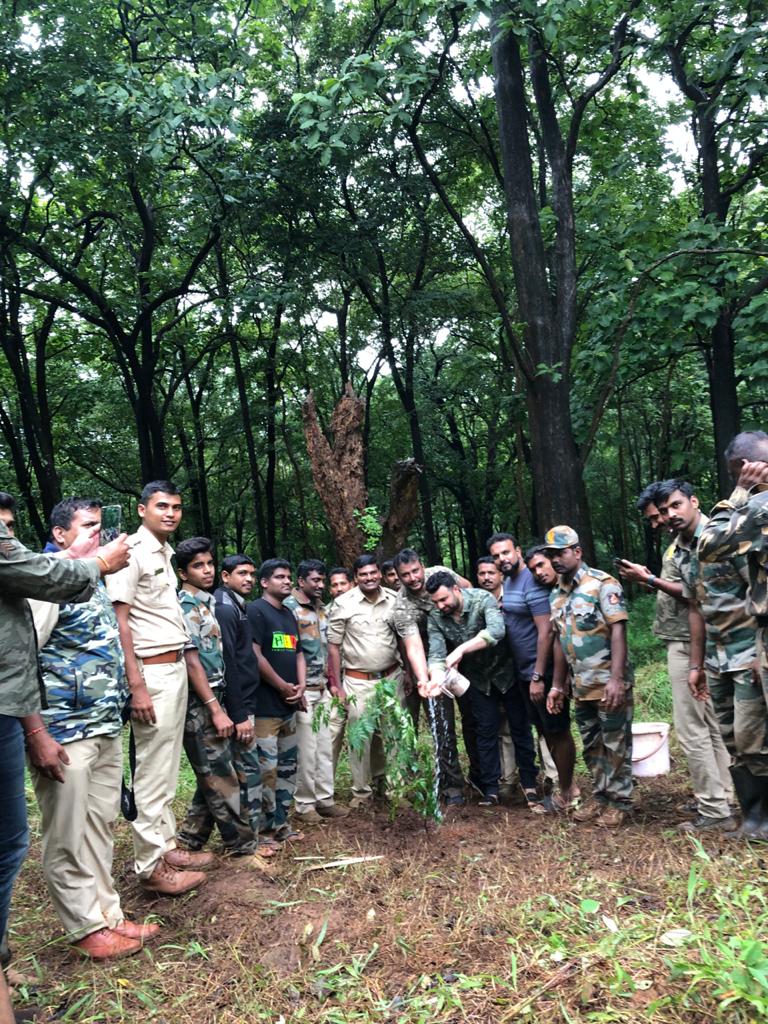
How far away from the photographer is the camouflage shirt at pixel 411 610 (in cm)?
529

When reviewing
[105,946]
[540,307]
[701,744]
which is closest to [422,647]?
[701,744]

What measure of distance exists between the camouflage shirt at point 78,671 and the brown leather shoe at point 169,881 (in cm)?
98

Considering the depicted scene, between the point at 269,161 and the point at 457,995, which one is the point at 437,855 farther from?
the point at 269,161

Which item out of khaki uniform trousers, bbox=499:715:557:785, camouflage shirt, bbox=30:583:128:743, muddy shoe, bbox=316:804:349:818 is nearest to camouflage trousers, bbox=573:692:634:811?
khaki uniform trousers, bbox=499:715:557:785

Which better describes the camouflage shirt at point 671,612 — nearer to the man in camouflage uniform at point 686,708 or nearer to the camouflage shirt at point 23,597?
the man in camouflage uniform at point 686,708

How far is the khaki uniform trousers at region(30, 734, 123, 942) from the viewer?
3176 millimetres

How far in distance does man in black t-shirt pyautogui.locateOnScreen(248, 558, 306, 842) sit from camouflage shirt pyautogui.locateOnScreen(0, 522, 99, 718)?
192 centimetres

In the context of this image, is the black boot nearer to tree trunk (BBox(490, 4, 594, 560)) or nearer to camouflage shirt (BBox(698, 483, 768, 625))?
camouflage shirt (BBox(698, 483, 768, 625))

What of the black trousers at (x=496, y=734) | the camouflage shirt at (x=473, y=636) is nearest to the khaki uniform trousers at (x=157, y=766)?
the camouflage shirt at (x=473, y=636)

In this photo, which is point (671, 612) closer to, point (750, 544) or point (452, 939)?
point (750, 544)

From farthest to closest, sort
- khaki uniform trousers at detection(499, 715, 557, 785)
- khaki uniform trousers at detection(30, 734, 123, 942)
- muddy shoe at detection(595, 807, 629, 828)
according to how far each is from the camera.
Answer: khaki uniform trousers at detection(499, 715, 557, 785) < muddy shoe at detection(595, 807, 629, 828) < khaki uniform trousers at detection(30, 734, 123, 942)

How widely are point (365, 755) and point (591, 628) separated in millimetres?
2053

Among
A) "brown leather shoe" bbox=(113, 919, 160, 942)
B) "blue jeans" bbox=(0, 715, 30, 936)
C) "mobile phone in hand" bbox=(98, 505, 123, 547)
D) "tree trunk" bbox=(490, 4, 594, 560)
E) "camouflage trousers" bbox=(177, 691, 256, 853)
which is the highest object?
"tree trunk" bbox=(490, 4, 594, 560)

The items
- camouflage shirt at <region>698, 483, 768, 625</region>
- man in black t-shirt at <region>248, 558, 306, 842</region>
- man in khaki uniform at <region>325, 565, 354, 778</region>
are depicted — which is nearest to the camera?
camouflage shirt at <region>698, 483, 768, 625</region>
